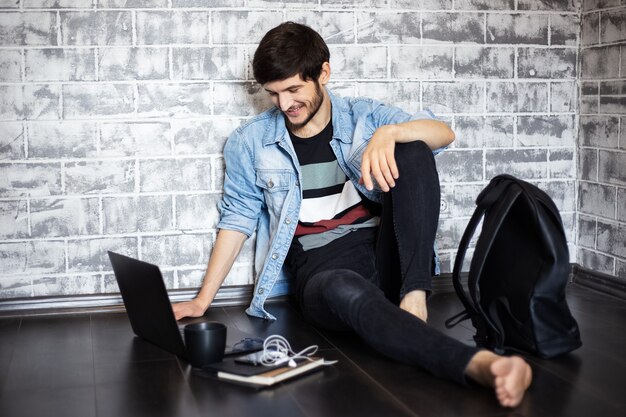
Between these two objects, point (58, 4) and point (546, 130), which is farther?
point (546, 130)

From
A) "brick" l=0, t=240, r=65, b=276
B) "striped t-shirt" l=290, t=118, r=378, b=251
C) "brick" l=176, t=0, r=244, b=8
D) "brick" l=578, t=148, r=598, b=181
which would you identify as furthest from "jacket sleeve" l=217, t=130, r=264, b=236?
"brick" l=578, t=148, r=598, b=181

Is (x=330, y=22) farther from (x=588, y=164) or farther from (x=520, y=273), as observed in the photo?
(x=520, y=273)

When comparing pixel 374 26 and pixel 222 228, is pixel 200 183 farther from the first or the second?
pixel 374 26

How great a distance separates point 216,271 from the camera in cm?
287

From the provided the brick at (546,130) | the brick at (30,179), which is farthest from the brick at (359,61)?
Answer: the brick at (30,179)

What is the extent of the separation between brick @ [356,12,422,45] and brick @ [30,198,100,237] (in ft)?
4.00

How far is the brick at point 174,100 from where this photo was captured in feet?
9.96

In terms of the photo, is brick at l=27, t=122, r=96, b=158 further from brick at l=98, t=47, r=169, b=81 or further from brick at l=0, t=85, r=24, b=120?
brick at l=98, t=47, r=169, b=81

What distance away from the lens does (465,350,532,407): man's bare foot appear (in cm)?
183

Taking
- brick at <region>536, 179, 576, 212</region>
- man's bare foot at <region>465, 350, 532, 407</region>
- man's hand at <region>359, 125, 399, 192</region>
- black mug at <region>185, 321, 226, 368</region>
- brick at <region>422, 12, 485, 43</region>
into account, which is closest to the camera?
man's bare foot at <region>465, 350, 532, 407</region>

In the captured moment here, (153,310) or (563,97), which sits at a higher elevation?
(563,97)

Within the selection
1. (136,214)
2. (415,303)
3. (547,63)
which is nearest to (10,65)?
(136,214)

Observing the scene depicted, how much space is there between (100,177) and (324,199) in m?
0.88

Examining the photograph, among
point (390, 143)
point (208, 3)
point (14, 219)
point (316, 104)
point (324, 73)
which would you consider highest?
point (208, 3)
